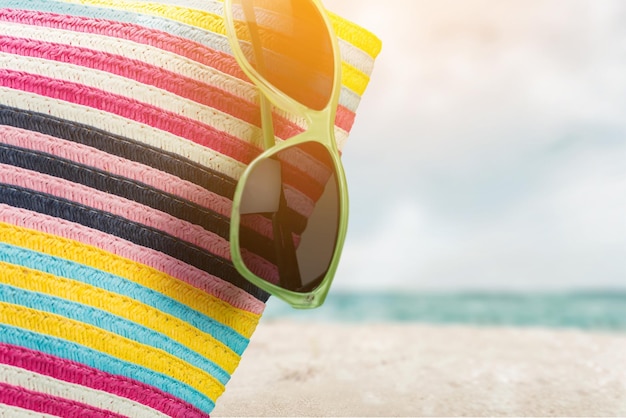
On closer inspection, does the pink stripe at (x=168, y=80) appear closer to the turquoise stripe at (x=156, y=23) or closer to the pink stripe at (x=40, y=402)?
the turquoise stripe at (x=156, y=23)

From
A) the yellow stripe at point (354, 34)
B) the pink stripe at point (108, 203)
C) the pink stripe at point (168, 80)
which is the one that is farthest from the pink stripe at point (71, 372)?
the yellow stripe at point (354, 34)

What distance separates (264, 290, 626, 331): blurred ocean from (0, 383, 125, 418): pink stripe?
363 centimetres

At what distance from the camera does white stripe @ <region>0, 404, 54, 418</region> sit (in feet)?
1.56

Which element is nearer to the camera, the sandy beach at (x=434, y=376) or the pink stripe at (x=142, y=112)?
the pink stripe at (x=142, y=112)

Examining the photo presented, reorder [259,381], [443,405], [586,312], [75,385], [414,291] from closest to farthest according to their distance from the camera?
[75,385] < [443,405] < [259,381] < [586,312] < [414,291]

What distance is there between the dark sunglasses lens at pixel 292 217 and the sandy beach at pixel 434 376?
0.29m

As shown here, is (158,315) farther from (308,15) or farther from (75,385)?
(308,15)

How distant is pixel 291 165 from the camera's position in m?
0.49

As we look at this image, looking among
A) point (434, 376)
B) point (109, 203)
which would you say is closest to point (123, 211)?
point (109, 203)

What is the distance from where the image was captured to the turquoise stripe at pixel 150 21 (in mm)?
519

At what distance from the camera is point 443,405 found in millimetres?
730

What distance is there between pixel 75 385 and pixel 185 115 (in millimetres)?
224

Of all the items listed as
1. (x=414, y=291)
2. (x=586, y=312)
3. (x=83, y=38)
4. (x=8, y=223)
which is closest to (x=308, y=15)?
(x=83, y=38)

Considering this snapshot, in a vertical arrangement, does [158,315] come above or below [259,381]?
above
